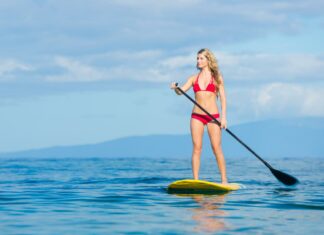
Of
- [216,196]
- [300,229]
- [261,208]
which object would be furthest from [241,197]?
[300,229]

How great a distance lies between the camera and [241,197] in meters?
10.0

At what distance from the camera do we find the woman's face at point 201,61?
1101 cm

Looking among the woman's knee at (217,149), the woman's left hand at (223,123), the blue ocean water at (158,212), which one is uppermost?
the woman's left hand at (223,123)

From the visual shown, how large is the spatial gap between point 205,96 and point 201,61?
57cm

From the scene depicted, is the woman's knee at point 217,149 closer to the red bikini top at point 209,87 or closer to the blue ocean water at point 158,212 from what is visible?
the blue ocean water at point 158,212

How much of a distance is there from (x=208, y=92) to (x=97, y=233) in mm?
5085

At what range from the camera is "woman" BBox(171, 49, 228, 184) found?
11.0 metres

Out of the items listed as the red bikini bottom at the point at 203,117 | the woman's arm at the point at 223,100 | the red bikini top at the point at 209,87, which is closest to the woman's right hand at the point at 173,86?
the red bikini top at the point at 209,87

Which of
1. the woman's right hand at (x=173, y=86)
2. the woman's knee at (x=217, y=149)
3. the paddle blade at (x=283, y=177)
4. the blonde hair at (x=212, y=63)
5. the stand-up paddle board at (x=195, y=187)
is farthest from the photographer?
the paddle blade at (x=283, y=177)

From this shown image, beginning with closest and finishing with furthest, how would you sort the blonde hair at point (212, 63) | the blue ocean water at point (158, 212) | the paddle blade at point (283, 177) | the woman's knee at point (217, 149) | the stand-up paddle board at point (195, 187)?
the blue ocean water at point (158, 212), the stand-up paddle board at point (195, 187), the blonde hair at point (212, 63), the woman's knee at point (217, 149), the paddle blade at point (283, 177)

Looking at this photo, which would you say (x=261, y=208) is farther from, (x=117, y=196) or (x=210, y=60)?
(x=210, y=60)

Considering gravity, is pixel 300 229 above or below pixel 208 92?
below

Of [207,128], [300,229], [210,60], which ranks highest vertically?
[210,60]

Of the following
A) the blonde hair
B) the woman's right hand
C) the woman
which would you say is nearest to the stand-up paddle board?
the woman
